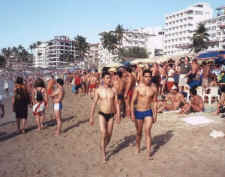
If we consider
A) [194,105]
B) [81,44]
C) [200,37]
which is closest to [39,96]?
[194,105]

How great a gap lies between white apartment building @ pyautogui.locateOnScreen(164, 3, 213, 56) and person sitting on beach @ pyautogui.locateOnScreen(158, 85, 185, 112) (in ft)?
276

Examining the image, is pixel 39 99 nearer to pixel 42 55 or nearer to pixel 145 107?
pixel 145 107

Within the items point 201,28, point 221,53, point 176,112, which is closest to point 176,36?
point 201,28

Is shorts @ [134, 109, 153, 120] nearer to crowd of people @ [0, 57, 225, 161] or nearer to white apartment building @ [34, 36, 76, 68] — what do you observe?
crowd of people @ [0, 57, 225, 161]

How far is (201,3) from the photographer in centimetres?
9319

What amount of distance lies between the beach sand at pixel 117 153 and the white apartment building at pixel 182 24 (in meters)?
87.0

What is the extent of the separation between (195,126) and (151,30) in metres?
105

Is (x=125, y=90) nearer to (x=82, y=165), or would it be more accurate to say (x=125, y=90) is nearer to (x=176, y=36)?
(x=82, y=165)

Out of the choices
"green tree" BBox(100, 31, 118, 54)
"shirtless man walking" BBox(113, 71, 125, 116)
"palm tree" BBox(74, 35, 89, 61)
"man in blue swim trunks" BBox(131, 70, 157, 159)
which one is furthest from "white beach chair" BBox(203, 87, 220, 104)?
"palm tree" BBox(74, 35, 89, 61)

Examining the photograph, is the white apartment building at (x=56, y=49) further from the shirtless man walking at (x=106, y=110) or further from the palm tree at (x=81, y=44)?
the shirtless man walking at (x=106, y=110)

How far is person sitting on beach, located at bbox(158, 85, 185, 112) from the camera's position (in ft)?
29.4

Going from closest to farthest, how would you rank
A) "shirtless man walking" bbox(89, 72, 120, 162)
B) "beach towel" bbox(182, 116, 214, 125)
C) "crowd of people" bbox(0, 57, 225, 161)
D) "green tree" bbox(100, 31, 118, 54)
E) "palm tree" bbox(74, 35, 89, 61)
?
"shirtless man walking" bbox(89, 72, 120, 162)
"crowd of people" bbox(0, 57, 225, 161)
"beach towel" bbox(182, 116, 214, 125)
"green tree" bbox(100, 31, 118, 54)
"palm tree" bbox(74, 35, 89, 61)

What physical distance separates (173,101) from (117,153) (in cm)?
450

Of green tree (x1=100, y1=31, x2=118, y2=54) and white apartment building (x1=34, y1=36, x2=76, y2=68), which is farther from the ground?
white apartment building (x1=34, y1=36, x2=76, y2=68)
